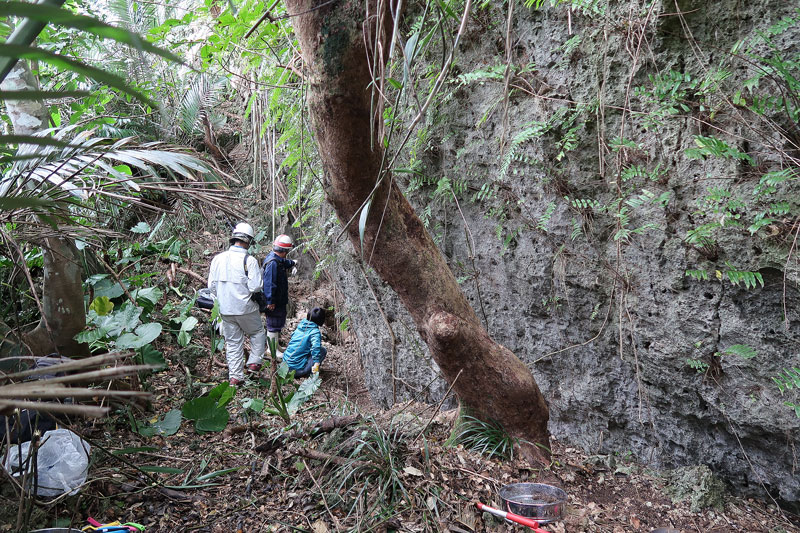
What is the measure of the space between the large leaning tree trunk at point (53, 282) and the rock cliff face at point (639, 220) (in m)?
2.90

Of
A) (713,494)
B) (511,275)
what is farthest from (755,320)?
(511,275)

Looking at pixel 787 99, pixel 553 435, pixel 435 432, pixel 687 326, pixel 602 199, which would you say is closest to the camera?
pixel 787 99

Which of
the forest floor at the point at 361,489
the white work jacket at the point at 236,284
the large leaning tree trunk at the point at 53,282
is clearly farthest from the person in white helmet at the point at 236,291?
the forest floor at the point at 361,489

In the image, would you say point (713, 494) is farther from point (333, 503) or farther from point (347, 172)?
point (347, 172)

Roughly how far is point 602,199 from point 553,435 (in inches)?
73.4

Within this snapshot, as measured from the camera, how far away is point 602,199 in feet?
11.0

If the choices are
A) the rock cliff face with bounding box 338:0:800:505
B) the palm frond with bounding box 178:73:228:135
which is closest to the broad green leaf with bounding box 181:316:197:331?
the palm frond with bounding box 178:73:228:135

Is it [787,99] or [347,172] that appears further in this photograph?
[347,172]

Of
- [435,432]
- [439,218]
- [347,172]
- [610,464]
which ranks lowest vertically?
[610,464]

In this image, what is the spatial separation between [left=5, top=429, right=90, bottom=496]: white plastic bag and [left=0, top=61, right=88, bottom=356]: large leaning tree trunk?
3.70ft

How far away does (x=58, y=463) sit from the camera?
2785mm

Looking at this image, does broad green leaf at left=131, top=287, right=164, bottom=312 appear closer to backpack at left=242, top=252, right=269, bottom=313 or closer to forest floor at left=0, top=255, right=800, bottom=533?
backpack at left=242, top=252, right=269, bottom=313

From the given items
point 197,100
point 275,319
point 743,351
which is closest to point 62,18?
point 743,351

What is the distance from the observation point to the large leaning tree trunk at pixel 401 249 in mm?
2621
